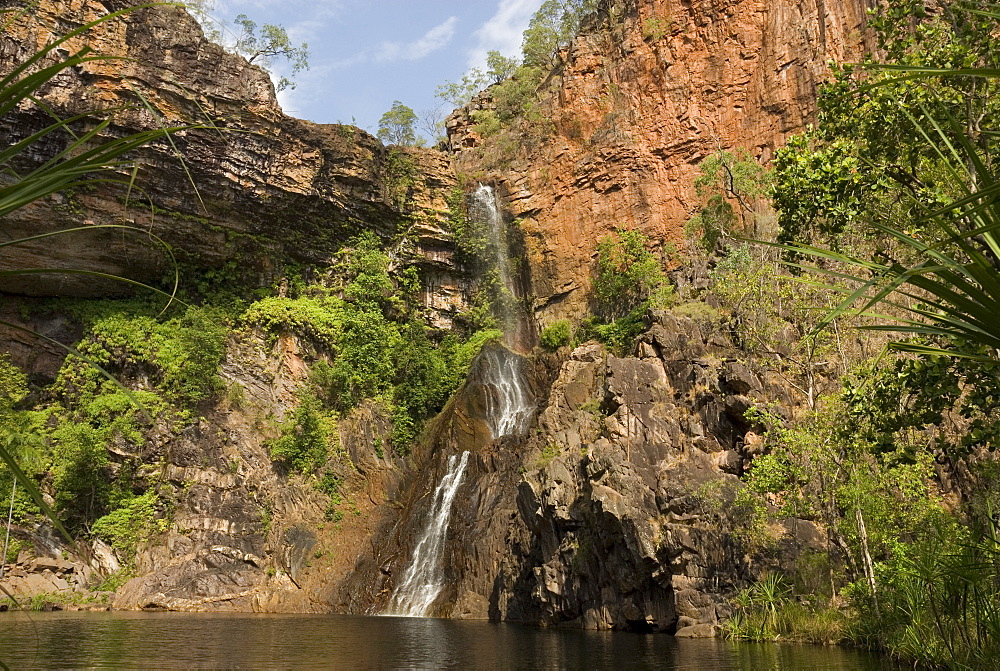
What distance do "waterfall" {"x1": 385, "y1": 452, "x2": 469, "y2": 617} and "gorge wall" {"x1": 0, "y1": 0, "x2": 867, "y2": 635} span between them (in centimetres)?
41

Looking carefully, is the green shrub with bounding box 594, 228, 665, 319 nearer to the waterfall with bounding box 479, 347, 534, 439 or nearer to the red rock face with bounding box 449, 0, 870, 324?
the red rock face with bounding box 449, 0, 870, 324

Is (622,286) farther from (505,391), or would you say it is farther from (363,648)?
(363,648)

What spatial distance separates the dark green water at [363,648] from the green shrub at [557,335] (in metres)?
15.6

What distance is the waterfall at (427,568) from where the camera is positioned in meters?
23.3

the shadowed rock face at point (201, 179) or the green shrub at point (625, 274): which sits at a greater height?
the shadowed rock face at point (201, 179)

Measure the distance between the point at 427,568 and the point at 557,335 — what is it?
1249 cm

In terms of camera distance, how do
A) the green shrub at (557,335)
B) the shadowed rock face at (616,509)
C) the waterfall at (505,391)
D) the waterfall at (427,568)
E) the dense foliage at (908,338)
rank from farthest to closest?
the green shrub at (557,335) → the waterfall at (505,391) → the waterfall at (427,568) → the shadowed rock face at (616,509) → the dense foliage at (908,338)

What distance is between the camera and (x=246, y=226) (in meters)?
31.5

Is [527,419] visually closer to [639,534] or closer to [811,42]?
[639,534]

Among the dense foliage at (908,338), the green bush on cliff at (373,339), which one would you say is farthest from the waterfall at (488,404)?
the dense foliage at (908,338)

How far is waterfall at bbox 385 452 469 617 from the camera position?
76.4ft

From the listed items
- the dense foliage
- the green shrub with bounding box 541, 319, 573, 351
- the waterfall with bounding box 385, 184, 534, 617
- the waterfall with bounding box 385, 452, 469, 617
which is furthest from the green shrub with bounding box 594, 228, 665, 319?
the dense foliage

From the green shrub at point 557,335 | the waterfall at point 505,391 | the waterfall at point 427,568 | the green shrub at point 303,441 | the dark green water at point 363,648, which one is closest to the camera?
the dark green water at point 363,648

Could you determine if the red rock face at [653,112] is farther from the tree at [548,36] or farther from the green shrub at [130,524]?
the green shrub at [130,524]
